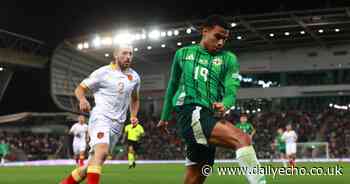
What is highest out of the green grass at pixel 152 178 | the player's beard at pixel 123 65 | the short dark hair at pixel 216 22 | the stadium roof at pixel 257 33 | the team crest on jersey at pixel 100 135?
the stadium roof at pixel 257 33

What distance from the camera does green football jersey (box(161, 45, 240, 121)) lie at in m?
6.06

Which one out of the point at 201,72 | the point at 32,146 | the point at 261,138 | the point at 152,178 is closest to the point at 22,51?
the point at 32,146

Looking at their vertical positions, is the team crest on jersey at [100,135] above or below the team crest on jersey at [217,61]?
below

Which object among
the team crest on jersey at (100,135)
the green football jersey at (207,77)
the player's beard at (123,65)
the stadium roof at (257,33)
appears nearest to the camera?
the green football jersey at (207,77)

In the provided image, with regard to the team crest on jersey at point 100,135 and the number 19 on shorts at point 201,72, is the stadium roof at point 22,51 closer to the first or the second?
the team crest on jersey at point 100,135

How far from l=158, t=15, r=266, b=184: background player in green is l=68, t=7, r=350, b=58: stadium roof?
3506cm

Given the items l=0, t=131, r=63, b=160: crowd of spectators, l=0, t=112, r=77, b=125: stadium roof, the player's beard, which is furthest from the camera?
l=0, t=112, r=77, b=125: stadium roof

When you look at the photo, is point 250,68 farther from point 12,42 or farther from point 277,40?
point 12,42

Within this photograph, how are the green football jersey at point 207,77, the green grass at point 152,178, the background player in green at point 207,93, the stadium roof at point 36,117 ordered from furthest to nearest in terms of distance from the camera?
the stadium roof at point 36,117, the green grass at point 152,178, the green football jersey at point 207,77, the background player in green at point 207,93

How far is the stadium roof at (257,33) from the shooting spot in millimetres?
43094

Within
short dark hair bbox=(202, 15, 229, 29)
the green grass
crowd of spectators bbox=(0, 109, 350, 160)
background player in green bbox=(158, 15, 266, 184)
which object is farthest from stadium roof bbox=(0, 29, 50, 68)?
short dark hair bbox=(202, 15, 229, 29)

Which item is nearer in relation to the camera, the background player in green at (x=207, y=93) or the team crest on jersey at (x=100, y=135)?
the background player in green at (x=207, y=93)

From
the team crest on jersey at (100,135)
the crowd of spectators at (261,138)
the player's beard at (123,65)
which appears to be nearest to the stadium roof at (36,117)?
the crowd of spectators at (261,138)

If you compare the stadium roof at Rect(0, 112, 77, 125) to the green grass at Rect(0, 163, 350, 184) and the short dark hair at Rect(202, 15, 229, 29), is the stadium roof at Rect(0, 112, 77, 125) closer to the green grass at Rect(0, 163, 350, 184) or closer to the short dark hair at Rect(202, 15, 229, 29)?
the green grass at Rect(0, 163, 350, 184)
